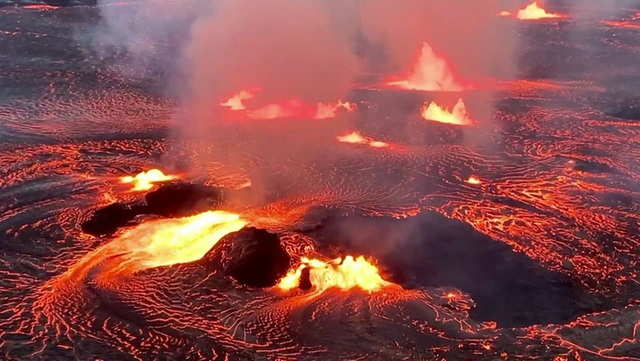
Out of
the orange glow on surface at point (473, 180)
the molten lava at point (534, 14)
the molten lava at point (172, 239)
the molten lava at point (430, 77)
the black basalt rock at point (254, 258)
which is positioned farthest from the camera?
the molten lava at point (534, 14)

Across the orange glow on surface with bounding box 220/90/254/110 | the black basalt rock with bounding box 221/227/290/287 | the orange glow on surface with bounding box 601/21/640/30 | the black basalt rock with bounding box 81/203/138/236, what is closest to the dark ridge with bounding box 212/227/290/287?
the black basalt rock with bounding box 221/227/290/287

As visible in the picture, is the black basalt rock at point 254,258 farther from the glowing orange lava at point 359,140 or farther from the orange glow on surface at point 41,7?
the orange glow on surface at point 41,7

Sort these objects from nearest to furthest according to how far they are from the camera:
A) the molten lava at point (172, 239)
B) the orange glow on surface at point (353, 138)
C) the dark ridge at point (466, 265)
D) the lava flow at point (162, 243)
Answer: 1. the dark ridge at point (466, 265)
2. the lava flow at point (162, 243)
3. the molten lava at point (172, 239)
4. the orange glow on surface at point (353, 138)

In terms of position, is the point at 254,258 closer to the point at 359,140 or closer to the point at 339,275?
the point at 339,275

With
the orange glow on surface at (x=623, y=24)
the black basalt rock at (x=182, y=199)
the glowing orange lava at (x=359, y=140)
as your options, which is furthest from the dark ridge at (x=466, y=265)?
the orange glow on surface at (x=623, y=24)

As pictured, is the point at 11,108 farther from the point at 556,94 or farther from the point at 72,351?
the point at 556,94

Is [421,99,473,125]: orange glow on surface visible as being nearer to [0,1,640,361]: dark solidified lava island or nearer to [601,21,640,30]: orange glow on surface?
[0,1,640,361]: dark solidified lava island

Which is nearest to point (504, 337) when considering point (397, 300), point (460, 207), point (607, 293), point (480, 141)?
point (397, 300)
